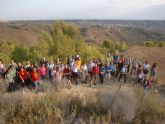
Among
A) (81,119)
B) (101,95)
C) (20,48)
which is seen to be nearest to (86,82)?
(101,95)

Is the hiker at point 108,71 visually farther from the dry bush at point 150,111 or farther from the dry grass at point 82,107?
the dry bush at point 150,111

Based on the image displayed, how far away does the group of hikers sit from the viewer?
1434 cm

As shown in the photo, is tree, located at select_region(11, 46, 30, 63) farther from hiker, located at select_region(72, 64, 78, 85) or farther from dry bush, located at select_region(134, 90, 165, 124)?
dry bush, located at select_region(134, 90, 165, 124)

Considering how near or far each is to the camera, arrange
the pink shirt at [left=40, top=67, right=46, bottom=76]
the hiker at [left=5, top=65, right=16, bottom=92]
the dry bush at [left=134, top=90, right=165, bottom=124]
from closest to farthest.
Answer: the dry bush at [left=134, top=90, right=165, bottom=124] < the hiker at [left=5, top=65, right=16, bottom=92] < the pink shirt at [left=40, top=67, right=46, bottom=76]

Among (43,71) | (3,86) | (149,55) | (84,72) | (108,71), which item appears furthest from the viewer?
(149,55)

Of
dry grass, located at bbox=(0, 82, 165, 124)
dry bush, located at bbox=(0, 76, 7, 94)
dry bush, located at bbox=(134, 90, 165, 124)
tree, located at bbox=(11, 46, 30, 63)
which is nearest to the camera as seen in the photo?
dry grass, located at bbox=(0, 82, 165, 124)

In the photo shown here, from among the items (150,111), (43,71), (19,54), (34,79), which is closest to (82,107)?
(150,111)

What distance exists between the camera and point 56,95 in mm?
11555

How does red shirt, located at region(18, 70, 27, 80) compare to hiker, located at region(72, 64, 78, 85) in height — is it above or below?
above

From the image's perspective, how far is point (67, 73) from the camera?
16297mm

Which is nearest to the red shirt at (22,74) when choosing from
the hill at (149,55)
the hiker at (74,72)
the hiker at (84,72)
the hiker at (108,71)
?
the hiker at (74,72)

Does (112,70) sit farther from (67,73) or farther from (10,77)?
(10,77)

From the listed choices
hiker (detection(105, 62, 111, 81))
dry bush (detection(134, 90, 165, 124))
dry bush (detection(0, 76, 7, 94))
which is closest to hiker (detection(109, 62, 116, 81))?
hiker (detection(105, 62, 111, 81))

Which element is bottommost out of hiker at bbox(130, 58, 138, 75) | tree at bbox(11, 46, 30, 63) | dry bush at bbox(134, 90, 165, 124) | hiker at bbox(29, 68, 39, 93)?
tree at bbox(11, 46, 30, 63)
